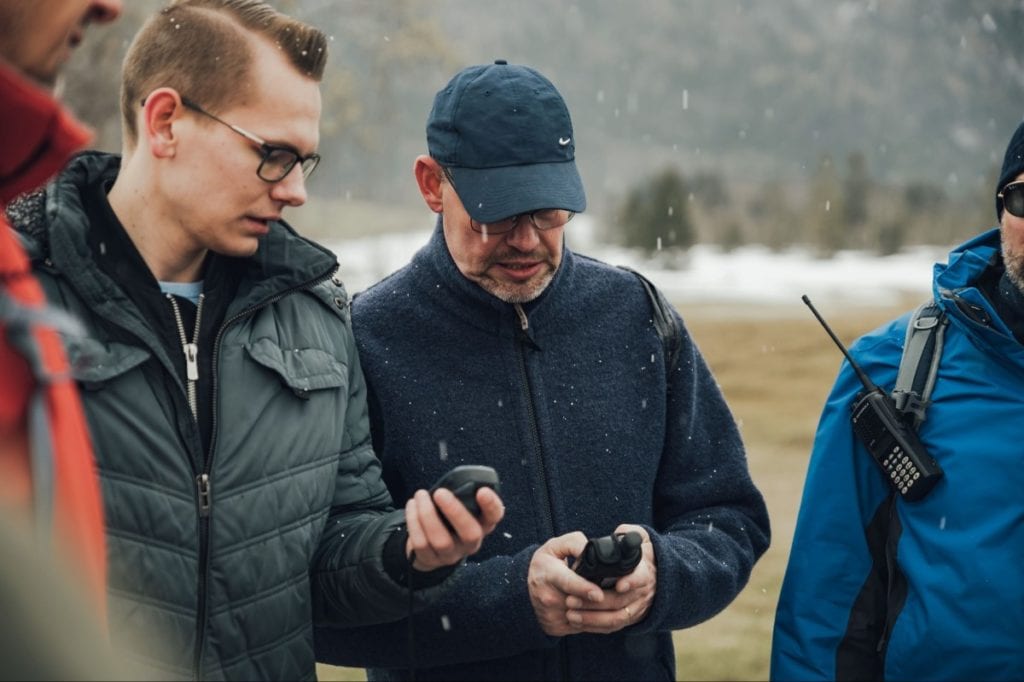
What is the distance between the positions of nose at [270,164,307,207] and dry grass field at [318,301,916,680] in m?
4.29

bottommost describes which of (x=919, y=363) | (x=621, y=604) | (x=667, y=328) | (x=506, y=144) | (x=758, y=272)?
→ (x=758, y=272)

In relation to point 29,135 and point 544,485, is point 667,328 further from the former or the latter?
point 29,135

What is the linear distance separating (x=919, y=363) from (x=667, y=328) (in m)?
0.69

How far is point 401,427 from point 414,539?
72 centimetres

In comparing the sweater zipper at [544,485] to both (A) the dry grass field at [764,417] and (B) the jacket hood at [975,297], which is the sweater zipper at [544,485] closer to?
(B) the jacket hood at [975,297]

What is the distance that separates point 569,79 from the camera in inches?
4193

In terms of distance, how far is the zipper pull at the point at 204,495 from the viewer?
242cm

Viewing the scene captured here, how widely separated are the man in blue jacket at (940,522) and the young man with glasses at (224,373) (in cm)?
121

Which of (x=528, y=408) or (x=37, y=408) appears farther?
(x=528, y=408)

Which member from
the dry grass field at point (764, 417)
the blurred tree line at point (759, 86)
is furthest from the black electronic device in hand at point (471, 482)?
the blurred tree line at point (759, 86)

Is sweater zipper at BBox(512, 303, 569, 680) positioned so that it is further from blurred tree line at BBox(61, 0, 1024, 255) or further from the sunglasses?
blurred tree line at BBox(61, 0, 1024, 255)

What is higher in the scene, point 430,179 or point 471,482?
point 430,179

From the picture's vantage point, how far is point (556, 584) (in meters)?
2.80

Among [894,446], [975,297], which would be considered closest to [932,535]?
[894,446]
